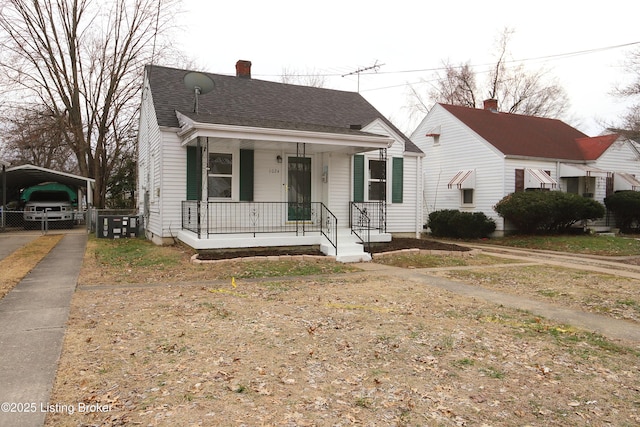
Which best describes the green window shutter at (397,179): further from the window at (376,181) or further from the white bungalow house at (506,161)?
the white bungalow house at (506,161)

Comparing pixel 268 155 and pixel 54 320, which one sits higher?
pixel 268 155

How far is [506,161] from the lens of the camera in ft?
62.8

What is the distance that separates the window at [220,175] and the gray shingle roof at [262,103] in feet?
4.08

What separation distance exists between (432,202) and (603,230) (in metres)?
7.98

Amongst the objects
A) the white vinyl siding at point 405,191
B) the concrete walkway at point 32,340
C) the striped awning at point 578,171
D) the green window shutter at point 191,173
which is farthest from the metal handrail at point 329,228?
the striped awning at point 578,171

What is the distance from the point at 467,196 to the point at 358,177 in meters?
8.40

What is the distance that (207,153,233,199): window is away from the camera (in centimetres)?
Answer: 1305

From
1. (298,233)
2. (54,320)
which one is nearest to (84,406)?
(54,320)

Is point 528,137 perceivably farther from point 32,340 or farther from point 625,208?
point 32,340

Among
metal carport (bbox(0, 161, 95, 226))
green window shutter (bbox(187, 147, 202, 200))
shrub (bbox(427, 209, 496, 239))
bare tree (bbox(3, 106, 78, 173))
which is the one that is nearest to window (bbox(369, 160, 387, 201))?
green window shutter (bbox(187, 147, 202, 200))

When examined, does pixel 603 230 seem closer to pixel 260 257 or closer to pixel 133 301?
pixel 260 257

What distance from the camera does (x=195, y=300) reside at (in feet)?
22.8

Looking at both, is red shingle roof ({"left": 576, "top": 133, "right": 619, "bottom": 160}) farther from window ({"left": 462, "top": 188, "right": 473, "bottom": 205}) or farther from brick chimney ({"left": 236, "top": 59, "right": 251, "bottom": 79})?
brick chimney ({"left": 236, "top": 59, "right": 251, "bottom": 79})

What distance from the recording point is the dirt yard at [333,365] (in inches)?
132
